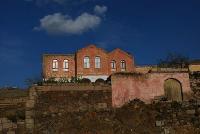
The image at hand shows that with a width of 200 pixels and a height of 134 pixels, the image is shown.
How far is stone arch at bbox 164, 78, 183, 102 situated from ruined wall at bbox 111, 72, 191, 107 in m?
0.46

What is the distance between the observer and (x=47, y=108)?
93.8 ft

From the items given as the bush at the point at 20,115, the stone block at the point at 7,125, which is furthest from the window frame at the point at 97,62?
the stone block at the point at 7,125

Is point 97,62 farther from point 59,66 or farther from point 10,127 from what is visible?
point 10,127

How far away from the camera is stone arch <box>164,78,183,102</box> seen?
1244 inches

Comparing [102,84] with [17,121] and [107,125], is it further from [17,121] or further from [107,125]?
[17,121]

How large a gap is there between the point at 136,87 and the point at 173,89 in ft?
10.1

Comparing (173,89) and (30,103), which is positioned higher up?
(173,89)

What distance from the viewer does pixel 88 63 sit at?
171ft

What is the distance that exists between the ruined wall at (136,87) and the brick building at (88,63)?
19.8 m

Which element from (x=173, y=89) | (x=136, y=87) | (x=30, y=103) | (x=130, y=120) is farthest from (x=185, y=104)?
(x=30, y=103)

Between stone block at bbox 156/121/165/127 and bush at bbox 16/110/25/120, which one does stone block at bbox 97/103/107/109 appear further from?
bush at bbox 16/110/25/120

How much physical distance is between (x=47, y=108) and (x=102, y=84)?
4.45 metres

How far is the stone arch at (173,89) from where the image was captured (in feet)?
104

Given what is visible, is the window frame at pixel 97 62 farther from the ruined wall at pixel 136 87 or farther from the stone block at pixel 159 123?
the stone block at pixel 159 123
